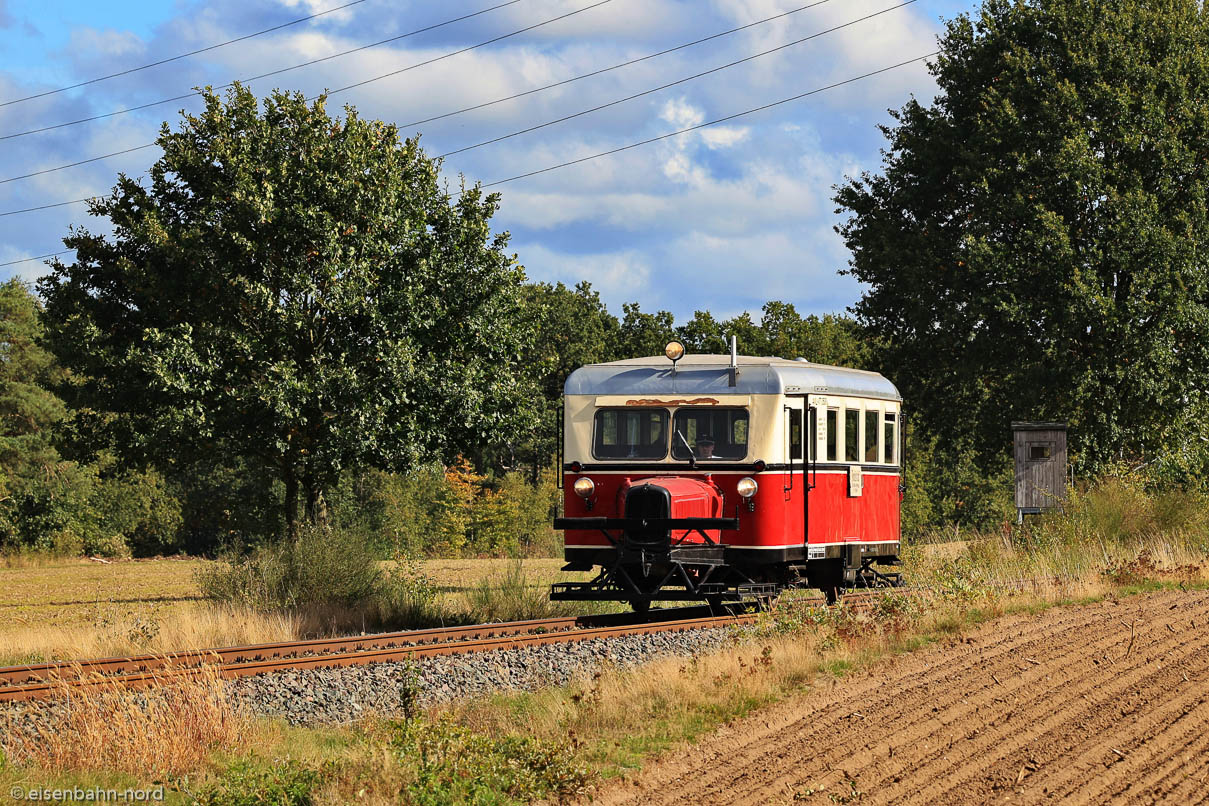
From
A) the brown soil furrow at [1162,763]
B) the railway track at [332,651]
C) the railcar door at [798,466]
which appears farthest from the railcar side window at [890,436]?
the brown soil furrow at [1162,763]

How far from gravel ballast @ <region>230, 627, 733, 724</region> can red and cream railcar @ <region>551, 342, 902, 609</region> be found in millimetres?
1369

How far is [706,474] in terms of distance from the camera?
52.6 ft

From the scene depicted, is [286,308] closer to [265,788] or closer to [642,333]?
[265,788]

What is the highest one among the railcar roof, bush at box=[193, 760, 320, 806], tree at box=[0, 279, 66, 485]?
tree at box=[0, 279, 66, 485]

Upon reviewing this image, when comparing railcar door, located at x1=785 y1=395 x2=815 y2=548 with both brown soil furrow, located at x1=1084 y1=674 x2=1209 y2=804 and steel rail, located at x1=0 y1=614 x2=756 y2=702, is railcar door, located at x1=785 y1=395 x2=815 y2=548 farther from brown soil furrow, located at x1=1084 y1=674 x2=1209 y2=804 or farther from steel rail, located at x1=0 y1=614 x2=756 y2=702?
brown soil furrow, located at x1=1084 y1=674 x2=1209 y2=804

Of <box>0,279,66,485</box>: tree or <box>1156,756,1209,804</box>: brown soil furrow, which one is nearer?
<box>1156,756,1209,804</box>: brown soil furrow

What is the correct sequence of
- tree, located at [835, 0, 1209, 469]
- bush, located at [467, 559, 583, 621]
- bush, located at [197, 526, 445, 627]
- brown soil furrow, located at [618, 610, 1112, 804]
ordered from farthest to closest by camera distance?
tree, located at [835, 0, 1209, 469], bush, located at [467, 559, 583, 621], bush, located at [197, 526, 445, 627], brown soil furrow, located at [618, 610, 1112, 804]

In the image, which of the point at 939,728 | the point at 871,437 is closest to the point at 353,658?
the point at 939,728

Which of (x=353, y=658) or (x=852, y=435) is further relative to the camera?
(x=852, y=435)

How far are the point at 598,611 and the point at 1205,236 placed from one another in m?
17.6

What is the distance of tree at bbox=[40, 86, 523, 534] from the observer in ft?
69.9

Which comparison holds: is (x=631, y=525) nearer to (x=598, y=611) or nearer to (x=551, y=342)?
(x=598, y=611)

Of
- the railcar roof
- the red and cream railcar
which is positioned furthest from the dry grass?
the railcar roof

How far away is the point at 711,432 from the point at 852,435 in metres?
2.28
